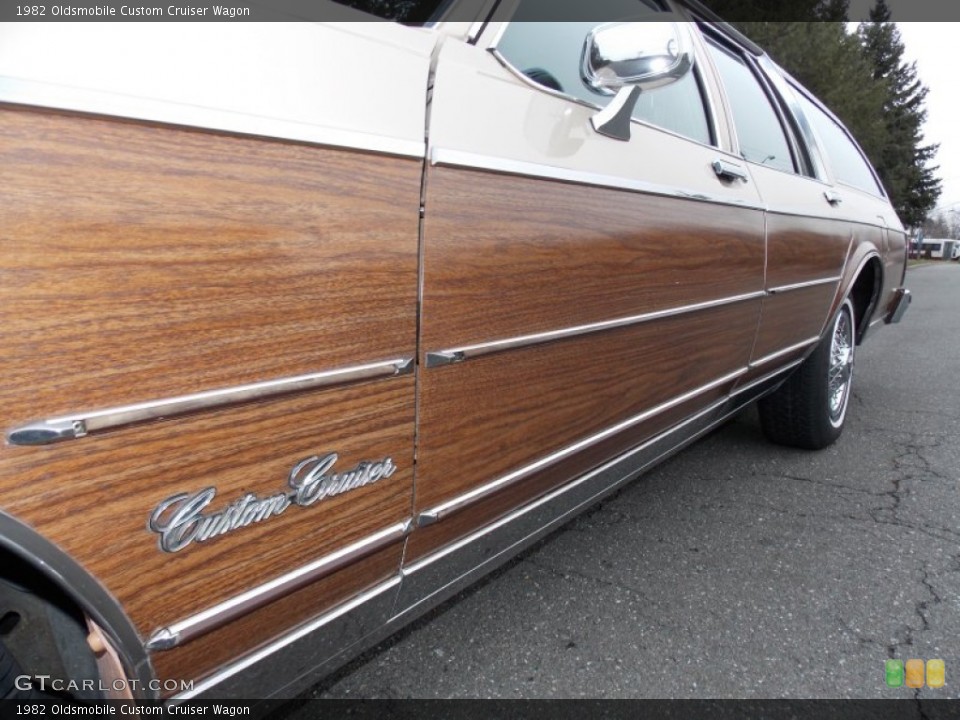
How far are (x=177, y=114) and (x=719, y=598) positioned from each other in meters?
2.04

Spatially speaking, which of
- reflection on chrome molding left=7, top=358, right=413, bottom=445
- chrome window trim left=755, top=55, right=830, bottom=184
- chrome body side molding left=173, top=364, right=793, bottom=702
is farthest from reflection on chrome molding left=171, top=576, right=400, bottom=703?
chrome window trim left=755, top=55, right=830, bottom=184

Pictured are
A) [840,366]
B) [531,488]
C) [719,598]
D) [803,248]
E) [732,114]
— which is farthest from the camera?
[840,366]

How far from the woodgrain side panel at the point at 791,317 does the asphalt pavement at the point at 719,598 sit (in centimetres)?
67

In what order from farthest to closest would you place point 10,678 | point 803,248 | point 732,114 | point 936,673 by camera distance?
point 803,248 → point 732,114 → point 936,673 → point 10,678

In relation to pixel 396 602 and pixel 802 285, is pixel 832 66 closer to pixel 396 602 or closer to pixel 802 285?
pixel 802 285

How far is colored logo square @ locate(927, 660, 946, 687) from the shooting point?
176 cm

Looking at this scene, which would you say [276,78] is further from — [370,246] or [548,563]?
[548,563]

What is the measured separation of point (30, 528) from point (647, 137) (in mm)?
1587

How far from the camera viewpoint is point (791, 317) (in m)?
2.71

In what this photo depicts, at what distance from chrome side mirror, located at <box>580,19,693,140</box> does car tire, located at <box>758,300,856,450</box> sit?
6.93ft

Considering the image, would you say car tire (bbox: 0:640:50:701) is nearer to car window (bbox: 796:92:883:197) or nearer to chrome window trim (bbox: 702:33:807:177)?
chrome window trim (bbox: 702:33:807:177)

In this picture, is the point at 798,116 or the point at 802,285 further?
the point at 798,116

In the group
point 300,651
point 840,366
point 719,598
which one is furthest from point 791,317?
point 300,651

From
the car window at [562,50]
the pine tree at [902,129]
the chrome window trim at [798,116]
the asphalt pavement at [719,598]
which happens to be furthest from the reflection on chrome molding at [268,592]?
the pine tree at [902,129]
